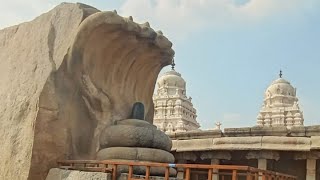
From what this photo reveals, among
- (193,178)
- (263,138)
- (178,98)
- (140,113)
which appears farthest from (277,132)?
(178,98)

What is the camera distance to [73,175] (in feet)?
26.1

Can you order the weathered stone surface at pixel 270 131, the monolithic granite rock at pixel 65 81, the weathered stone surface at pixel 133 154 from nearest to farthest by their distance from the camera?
the weathered stone surface at pixel 133 154 < the monolithic granite rock at pixel 65 81 < the weathered stone surface at pixel 270 131

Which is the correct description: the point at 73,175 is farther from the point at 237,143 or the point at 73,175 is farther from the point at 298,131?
the point at 298,131

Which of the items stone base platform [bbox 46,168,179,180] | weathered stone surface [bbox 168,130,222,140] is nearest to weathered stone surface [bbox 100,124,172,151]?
stone base platform [bbox 46,168,179,180]

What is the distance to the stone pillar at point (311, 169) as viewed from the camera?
469 inches

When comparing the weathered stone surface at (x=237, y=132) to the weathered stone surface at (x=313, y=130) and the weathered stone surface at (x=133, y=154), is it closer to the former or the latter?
the weathered stone surface at (x=313, y=130)

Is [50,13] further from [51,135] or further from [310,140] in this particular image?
[310,140]

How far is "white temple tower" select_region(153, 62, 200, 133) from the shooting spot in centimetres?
3972

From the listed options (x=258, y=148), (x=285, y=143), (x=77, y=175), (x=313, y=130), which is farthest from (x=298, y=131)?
(x=77, y=175)

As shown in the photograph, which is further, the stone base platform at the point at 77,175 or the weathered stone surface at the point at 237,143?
the weathered stone surface at the point at 237,143

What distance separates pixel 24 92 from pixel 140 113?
253cm

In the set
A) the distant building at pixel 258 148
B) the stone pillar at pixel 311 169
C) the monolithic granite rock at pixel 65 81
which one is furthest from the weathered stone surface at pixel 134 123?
the stone pillar at pixel 311 169

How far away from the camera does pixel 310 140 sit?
1173 cm

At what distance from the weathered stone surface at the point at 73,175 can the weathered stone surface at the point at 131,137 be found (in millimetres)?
1254
